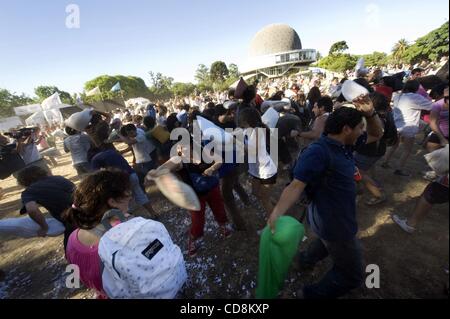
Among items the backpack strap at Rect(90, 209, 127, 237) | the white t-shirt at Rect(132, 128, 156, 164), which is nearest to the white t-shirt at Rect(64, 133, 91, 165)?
the white t-shirt at Rect(132, 128, 156, 164)

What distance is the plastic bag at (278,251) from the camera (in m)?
1.50

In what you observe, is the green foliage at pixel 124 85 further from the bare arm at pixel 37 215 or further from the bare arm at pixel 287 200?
the bare arm at pixel 287 200

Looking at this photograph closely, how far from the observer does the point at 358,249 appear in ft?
6.20

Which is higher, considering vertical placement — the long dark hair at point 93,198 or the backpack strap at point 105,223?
the long dark hair at point 93,198

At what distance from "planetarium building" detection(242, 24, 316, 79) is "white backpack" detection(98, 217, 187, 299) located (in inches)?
3016

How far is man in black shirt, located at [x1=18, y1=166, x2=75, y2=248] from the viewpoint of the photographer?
2566 mm

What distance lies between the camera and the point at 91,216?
1.80 m

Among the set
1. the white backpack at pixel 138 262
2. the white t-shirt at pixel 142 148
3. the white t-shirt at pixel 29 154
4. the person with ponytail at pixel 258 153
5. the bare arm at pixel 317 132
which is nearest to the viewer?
the white backpack at pixel 138 262

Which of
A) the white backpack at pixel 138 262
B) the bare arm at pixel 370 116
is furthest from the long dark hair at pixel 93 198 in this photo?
the bare arm at pixel 370 116

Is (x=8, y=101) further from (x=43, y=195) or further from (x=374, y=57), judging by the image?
(x=374, y=57)

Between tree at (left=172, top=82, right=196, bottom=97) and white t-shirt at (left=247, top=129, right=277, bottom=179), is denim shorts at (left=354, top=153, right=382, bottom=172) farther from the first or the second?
tree at (left=172, top=82, right=196, bottom=97)

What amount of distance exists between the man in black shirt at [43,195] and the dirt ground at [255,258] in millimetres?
552

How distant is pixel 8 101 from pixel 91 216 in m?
71.0

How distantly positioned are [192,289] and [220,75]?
231ft
